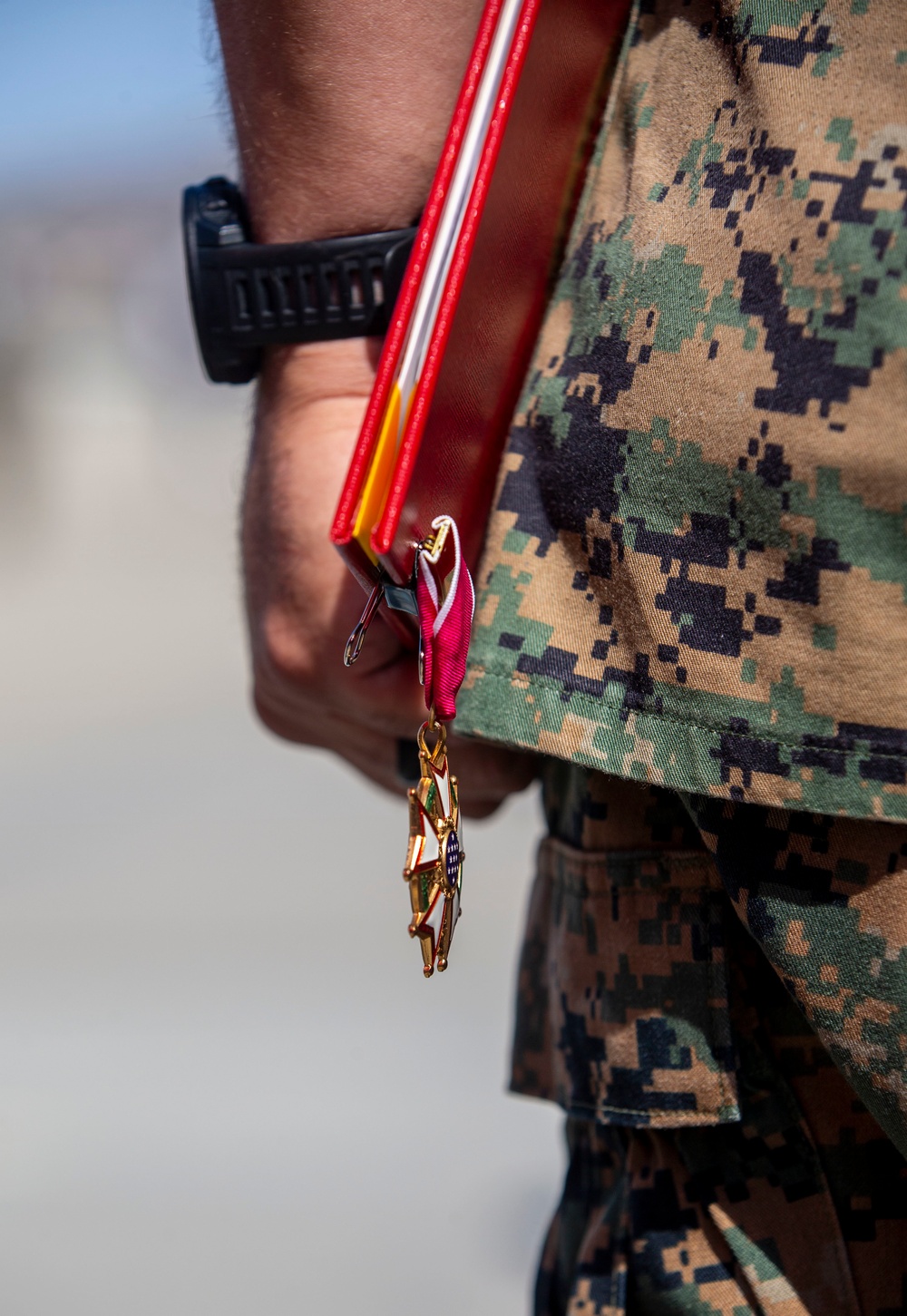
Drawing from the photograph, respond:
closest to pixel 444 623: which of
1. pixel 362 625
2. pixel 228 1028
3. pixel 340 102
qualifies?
pixel 362 625

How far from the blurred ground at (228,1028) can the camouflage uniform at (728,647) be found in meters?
0.48

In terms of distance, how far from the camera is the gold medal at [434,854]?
0.68 metres

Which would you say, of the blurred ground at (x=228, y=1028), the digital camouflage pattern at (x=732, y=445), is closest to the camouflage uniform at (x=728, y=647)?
the digital camouflage pattern at (x=732, y=445)

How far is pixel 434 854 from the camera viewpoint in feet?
2.26

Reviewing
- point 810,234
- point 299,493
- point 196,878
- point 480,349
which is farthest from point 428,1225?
point 810,234

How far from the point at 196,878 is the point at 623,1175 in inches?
97.5

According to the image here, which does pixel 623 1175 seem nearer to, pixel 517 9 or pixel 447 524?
pixel 447 524

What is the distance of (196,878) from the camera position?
126 inches

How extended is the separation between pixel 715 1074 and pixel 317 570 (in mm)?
424

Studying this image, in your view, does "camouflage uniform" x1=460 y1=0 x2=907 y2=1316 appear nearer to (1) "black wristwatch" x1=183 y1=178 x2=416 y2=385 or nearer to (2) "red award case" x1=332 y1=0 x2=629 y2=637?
(2) "red award case" x1=332 y1=0 x2=629 y2=637

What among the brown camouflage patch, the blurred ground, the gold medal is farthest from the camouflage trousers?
the blurred ground

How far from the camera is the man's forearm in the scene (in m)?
0.81

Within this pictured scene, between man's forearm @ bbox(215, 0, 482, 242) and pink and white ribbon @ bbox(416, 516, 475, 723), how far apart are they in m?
0.30

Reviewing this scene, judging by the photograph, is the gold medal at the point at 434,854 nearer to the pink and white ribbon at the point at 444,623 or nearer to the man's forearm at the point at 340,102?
the pink and white ribbon at the point at 444,623
